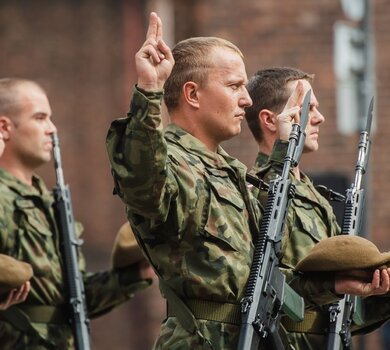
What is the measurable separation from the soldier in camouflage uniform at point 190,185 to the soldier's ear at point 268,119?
99cm

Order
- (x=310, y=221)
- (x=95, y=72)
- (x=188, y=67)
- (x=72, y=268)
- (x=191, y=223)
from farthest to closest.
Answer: (x=95, y=72) < (x=72, y=268) < (x=310, y=221) < (x=188, y=67) < (x=191, y=223)

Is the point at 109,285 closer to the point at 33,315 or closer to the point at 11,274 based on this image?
the point at 33,315

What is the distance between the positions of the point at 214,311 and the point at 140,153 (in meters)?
0.89

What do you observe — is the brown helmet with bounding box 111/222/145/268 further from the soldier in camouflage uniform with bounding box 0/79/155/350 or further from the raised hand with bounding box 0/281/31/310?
the raised hand with bounding box 0/281/31/310

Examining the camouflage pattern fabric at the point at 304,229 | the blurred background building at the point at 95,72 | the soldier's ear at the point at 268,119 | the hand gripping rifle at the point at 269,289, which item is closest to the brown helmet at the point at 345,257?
the hand gripping rifle at the point at 269,289

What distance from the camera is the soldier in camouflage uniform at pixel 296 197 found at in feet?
26.3

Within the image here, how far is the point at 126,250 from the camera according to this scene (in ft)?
32.9

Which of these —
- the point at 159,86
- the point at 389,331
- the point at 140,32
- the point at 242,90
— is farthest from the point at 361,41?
the point at 159,86

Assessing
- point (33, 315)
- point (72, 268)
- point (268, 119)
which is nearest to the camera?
point (268, 119)

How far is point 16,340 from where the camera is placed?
31.2ft

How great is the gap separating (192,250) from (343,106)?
609cm

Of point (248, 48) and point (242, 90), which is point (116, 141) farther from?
point (248, 48)

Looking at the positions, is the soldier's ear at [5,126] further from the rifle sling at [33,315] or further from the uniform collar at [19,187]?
the rifle sling at [33,315]

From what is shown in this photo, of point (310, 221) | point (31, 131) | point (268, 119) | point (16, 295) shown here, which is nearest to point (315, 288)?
point (310, 221)
